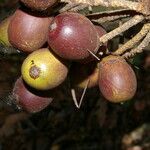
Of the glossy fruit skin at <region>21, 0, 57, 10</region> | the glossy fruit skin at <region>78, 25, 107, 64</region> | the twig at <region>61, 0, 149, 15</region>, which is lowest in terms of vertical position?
the glossy fruit skin at <region>78, 25, 107, 64</region>

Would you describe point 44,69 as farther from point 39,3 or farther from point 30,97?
point 39,3

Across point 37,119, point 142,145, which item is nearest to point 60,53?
point 37,119

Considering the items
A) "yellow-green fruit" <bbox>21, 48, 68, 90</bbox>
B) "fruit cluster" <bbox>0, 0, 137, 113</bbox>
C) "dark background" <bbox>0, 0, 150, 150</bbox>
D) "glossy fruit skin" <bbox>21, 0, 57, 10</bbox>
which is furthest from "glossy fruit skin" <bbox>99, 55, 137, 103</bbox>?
"dark background" <bbox>0, 0, 150, 150</bbox>

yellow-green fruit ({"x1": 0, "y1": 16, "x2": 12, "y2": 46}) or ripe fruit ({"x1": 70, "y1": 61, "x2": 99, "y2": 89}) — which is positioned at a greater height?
yellow-green fruit ({"x1": 0, "y1": 16, "x2": 12, "y2": 46})

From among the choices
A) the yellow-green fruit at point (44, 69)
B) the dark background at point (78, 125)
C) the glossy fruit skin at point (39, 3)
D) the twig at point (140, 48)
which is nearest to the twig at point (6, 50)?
the yellow-green fruit at point (44, 69)

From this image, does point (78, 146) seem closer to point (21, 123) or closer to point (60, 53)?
point (21, 123)

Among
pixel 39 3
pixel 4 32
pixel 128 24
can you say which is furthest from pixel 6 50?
pixel 128 24

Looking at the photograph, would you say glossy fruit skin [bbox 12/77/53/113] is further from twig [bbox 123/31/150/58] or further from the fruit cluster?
twig [bbox 123/31/150/58]
